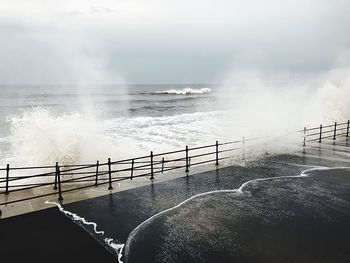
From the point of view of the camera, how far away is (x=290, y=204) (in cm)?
779

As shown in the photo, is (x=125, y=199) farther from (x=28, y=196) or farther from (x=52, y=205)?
(x=28, y=196)

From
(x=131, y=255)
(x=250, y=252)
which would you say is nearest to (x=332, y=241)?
(x=250, y=252)

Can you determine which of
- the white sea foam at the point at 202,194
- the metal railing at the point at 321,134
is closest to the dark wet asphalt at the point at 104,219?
the white sea foam at the point at 202,194

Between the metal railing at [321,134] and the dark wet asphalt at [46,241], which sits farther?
the metal railing at [321,134]

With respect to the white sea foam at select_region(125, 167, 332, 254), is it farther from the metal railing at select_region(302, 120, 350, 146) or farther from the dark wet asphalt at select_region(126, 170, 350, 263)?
the metal railing at select_region(302, 120, 350, 146)

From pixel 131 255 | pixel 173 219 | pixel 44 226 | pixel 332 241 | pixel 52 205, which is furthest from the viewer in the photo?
pixel 52 205

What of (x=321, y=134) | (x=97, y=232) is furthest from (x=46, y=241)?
Answer: (x=321, y=134)

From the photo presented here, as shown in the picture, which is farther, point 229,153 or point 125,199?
point 229,153

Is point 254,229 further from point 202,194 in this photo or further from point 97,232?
point 97,232

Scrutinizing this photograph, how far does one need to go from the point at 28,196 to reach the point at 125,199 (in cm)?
263

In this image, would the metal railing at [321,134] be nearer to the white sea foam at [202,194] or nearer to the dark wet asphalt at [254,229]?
the white sea foam at [202,194]

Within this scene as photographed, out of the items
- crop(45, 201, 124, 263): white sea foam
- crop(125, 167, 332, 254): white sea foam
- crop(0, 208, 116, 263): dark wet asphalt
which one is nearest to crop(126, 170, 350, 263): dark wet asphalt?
crop(125, 167, 332, 254): white sea foam

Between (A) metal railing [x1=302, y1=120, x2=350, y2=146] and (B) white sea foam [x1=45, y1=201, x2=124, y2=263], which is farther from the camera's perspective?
(A) metal railing [x1=302, y1=120, x2=350, y2=146]

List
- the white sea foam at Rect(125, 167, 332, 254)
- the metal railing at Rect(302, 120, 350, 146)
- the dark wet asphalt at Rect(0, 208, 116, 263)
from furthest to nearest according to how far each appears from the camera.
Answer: the metal railing at Rect(302, 120, 350, 146)
the white sea foam at Rect(125, 167, 332, 254)
the dark wet asphalt at Rect(0, 208, 116, 263)
